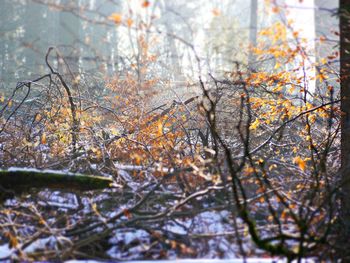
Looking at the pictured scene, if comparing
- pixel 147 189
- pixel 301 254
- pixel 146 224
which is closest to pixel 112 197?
pixel 147 189

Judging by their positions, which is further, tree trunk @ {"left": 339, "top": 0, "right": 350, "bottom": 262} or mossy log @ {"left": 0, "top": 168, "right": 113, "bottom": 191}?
mossy log @ {"left": 0, "top": 168, "right": 113, "bottom": 191}

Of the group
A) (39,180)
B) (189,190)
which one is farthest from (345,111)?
(39,180)

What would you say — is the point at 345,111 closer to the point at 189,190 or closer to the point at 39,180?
the point at 189,190

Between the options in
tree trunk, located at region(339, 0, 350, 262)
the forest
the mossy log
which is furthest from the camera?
the mossy log

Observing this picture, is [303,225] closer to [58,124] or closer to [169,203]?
[169,203]

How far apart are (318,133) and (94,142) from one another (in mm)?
3840

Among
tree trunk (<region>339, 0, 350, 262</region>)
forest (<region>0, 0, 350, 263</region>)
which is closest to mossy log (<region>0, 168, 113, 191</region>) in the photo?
forest (<region>0, 0, 350, 263</region>)

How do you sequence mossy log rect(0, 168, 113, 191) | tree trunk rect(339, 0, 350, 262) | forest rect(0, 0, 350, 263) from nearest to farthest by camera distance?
forest rect(0, 0, 350, 263) → tree trunk rect(339, 0, 350, 262) → mossy log rect(0, 168, 113, 191)

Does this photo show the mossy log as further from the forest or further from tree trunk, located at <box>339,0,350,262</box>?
tree trunk, located at <box>339,0,350,262</box>

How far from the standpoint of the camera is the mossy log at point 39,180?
17.5 ft

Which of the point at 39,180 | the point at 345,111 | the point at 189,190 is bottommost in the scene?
the point at 189,190

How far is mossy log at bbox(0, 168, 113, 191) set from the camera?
534 centimetres

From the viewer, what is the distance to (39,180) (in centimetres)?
534

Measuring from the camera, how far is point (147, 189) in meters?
5.70
